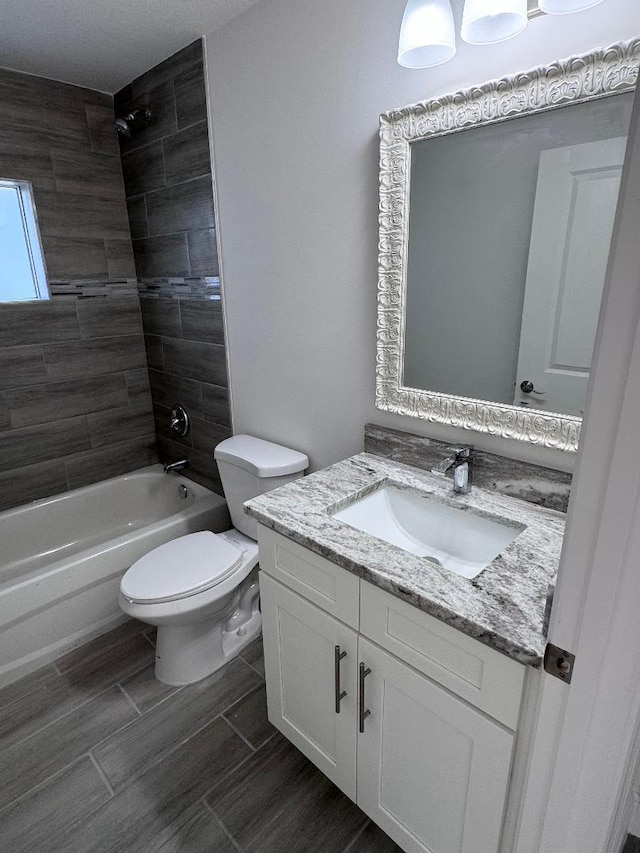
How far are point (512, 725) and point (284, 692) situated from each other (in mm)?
773

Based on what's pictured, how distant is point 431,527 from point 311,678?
0.54m

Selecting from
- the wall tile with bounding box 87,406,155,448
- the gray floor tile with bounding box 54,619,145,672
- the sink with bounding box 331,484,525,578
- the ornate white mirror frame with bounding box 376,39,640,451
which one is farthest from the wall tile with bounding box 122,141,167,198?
the gray floor tile with bounding box 54,619,145,672

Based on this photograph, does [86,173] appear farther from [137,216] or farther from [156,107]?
[156,107]

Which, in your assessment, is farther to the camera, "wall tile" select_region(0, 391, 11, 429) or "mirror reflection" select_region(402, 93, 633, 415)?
"wall tile" select_region(0, 391, 11, 429)

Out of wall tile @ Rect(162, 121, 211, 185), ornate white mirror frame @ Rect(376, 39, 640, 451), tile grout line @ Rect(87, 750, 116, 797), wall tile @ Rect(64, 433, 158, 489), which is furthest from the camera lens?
wall tile @ Rect(64, 433, 158, 489)

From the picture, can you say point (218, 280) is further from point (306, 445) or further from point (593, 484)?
point (593, 484)

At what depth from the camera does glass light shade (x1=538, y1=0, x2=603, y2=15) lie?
0.93 meters

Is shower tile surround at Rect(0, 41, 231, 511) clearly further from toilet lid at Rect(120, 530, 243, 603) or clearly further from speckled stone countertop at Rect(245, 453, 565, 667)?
speckled stone countertop at Rect(245, 453, 565, 667)

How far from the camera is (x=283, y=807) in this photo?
4.46ft

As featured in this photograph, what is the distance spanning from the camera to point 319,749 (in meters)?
1.34

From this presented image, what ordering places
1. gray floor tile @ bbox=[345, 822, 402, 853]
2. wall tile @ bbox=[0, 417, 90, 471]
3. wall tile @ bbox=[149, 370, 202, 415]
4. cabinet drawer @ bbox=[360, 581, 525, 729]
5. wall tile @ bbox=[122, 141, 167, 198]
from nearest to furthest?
1. cabinet drawer @ bbox=[360, 581, 525, 729]
2. gray floor tile @ bbox=[345, 822, 402, 853]
3. wall tile @ bbox=[122, 141, 167, 198]
4. wall tile @ bbox=[0, 417, 90, 471]
5. wall tile @ bbox=[149, 370, 202, 415]

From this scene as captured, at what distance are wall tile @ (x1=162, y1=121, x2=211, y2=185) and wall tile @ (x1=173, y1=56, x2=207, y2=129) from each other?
39 millimetres

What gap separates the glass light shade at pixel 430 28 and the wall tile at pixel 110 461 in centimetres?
235

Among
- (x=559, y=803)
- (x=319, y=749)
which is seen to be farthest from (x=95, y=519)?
(x=559, y=803)
